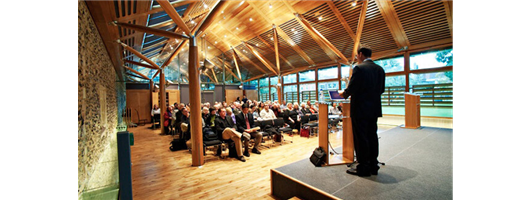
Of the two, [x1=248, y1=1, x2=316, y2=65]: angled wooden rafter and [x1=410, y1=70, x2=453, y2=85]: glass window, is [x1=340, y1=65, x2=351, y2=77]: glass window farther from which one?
[x1=410, y1=70, x2=453, y2=85]: glass window

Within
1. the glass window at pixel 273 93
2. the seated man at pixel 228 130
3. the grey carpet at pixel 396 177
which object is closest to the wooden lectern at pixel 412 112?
the grey carpet at pixel 396 177

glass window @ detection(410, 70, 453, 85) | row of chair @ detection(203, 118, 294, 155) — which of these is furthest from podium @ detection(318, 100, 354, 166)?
glass window @ detection(410, 70, 453, 85)

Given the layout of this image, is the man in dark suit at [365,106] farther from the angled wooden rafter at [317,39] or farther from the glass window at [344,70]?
the glass window at [344,70]

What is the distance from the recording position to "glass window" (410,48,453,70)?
25.9 feet

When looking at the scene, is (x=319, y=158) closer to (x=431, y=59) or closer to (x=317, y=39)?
(x=317, y=39)

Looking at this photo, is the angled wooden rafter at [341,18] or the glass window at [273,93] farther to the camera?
the glass window at [273,93]

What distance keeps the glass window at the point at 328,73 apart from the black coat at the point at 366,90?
937 cm

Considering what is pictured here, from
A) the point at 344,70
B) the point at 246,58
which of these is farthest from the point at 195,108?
the point at 246,58

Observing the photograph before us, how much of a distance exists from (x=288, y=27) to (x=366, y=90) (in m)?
8.35

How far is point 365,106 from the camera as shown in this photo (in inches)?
96.4

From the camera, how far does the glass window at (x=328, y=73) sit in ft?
37.9

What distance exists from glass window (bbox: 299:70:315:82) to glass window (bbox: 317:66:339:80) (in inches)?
19.5
